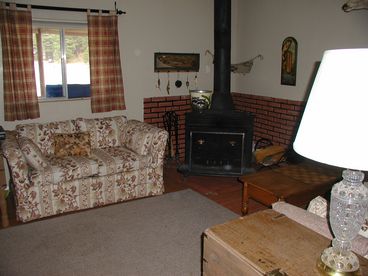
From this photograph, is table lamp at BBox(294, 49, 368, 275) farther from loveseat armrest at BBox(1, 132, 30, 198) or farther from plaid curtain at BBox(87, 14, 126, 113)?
plaid curtain at BBox(87, 14, 126, 113)

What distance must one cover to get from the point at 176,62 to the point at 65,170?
91.1 inches

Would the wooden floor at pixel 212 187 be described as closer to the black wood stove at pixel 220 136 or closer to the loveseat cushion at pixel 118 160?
the black wood stove at pixel 220 136

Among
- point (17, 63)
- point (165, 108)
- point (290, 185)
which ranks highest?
point (17, 63)

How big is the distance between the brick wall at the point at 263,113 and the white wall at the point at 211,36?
96 millimetres

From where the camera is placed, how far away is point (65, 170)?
10.2ft

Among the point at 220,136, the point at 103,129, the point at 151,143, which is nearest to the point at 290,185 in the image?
the point at 220,136

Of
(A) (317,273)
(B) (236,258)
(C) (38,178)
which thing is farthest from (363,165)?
(C) (38,178)

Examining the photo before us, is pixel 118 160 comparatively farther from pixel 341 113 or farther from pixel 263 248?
pixel 341 113

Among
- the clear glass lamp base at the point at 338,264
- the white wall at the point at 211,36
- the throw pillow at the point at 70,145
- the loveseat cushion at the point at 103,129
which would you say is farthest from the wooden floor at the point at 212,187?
the clear glass lamp base at the point at 338,264

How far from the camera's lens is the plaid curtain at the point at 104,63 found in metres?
3.92

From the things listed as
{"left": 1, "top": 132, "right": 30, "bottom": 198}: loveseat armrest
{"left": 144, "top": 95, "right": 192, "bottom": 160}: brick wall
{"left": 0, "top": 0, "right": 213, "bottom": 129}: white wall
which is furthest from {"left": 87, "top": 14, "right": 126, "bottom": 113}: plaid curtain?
{"left": 1, "top": 132, "right": 30, "bottom": 198}: loveseat armrest

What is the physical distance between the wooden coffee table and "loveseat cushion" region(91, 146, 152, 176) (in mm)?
1136

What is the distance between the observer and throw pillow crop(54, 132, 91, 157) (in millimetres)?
3484

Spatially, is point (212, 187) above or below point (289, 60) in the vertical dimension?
below
